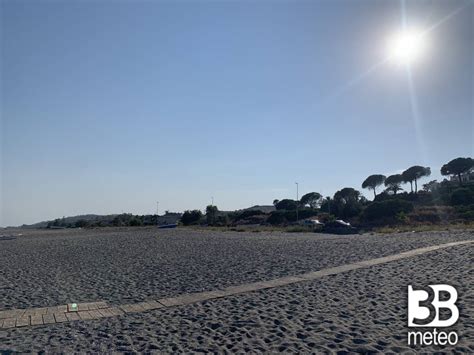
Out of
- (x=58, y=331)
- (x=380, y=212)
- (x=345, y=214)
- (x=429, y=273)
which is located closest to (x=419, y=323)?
(x=429, y=273)

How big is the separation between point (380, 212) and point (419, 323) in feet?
150

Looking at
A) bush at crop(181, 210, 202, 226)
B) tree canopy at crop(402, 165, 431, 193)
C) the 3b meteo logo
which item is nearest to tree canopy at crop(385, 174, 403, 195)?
tree canopy at crop(402, 165, 431, 193)

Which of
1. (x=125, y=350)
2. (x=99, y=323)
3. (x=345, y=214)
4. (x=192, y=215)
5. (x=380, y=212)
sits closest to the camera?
(x=125, y=350)

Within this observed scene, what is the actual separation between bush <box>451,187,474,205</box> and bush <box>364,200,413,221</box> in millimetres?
6097

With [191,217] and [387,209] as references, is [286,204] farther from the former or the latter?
[387,209]

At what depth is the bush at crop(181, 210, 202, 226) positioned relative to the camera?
3236 inches

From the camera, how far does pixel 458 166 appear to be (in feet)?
236

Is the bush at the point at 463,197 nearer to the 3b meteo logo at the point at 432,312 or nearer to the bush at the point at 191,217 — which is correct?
the 3b meteo logo at the point at 432,312

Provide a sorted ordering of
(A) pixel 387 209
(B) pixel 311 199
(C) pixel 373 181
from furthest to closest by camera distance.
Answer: (B) pixel 311 199
(C) pixel 373 181
(A) pixel 387 209

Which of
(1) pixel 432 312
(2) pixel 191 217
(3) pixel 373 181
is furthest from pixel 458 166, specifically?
(1) pixel 432 312

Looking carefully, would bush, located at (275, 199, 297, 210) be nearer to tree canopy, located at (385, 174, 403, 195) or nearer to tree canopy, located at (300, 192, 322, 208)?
tree canopy, located at (300, 192, 322, 208)

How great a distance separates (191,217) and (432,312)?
78021mm

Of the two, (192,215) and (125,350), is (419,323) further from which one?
(192,215)

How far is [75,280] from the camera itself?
1175cm
